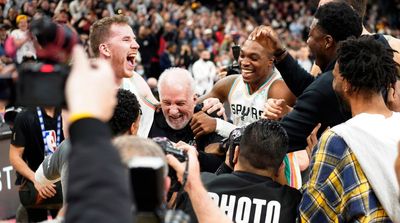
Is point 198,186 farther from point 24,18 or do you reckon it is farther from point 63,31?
point 24,18

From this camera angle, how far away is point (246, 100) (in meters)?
5.64

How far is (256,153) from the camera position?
3281 mm

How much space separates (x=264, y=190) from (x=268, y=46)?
1206 mm

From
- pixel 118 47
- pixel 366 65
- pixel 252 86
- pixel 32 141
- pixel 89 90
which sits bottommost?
pixel 32 141

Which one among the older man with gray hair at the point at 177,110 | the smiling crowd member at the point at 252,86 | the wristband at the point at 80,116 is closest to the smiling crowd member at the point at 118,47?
the older man with gray hair at the point at 177,110

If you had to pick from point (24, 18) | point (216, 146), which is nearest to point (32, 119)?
point (216, 146)

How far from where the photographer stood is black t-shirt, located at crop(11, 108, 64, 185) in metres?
5.75

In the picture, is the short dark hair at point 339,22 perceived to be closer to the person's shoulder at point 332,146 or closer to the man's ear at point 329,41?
the man's ear at point 329,41

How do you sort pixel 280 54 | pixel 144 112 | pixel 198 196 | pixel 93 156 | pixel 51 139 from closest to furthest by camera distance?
pixel 93 156
pixel 198 196
pixel 280 54
pixel 144 112
pixel 51 139

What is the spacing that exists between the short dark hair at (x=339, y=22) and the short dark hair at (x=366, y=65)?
0.67m

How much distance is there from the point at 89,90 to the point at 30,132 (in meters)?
4.25

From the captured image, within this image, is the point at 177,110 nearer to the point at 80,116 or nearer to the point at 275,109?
the point at 275,109

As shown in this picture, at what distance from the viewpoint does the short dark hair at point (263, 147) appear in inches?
129

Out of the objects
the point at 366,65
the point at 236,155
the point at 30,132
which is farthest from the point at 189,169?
A: the point at 30,132
